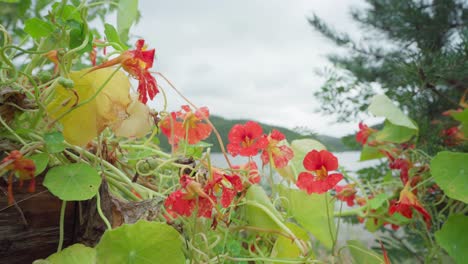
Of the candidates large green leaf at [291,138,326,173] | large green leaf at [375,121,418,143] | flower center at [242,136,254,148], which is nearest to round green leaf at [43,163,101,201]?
flower center at [242,136,254,148]

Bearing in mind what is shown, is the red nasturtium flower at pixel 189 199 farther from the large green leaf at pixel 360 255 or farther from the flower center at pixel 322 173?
the large green leaf at pixel 360 255

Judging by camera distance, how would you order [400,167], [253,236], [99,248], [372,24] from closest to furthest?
[99,248], [253,236], [400,167], [372,24]

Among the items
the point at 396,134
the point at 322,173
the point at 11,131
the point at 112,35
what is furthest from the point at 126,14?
the point at 396,134

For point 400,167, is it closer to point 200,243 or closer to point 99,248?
point 200,243

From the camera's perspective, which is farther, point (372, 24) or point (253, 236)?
point (372, 24)

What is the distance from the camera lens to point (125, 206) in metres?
0.42

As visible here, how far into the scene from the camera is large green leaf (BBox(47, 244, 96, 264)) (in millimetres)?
379

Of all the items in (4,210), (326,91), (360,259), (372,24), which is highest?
(372,24)

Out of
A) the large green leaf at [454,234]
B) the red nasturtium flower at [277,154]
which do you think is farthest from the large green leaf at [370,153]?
the red nasturtium flower at [277,154]

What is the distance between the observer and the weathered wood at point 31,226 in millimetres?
416

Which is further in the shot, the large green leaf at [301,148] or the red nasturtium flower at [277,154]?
the large green leaf at [301,148]

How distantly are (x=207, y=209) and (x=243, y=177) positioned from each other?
4.8 inches

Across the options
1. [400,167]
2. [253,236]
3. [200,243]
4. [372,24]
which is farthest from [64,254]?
[372,24]

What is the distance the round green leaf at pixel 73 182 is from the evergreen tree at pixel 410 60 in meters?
0.64
